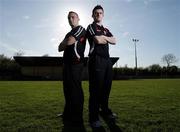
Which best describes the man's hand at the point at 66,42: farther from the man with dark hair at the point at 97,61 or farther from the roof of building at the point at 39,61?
the roof of building at the point at 39,61

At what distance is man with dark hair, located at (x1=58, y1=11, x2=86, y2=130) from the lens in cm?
454

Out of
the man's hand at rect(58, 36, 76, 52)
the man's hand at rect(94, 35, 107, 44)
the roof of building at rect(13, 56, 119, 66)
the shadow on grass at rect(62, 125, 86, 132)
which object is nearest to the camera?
the shadow on grass at rect(62, 125, 86, 132)

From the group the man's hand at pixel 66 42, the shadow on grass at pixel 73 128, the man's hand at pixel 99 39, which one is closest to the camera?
the shadow on grass at pixel 73 128

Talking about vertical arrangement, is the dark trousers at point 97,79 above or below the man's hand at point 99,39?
below

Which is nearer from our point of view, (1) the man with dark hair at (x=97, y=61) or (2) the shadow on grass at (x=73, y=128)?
(2) the shadow on grass at (x=73, y=128)

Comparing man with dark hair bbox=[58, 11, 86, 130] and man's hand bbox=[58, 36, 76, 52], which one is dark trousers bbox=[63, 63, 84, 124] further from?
man's hand bbox=[58, 36, 76, 52]

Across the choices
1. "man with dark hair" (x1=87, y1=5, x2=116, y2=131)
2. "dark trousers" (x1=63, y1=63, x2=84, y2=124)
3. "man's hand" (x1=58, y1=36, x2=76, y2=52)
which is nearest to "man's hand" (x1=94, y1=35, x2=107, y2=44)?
"man with dark hair" (x1=87, y1=5, x2=116, y2=131)

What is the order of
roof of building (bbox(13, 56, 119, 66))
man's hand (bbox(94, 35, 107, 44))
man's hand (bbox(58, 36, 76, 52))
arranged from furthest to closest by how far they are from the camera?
roof of building (bbox(13, 56, 119, 66)), man's hand (bbox(58, 36, 76, 52)), man's hand (bbox(94, 35, 107, 44))

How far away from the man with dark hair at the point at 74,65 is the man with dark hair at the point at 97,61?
0.57 ft

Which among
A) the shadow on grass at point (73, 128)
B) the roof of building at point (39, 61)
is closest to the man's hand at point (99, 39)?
the shadow on grass at point (73, 128)

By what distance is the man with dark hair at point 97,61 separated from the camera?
4.45 metres

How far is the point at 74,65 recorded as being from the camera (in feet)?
14.9

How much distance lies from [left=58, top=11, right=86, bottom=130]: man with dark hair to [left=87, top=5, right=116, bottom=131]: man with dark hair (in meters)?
0.17

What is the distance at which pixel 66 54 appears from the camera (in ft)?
15.2
